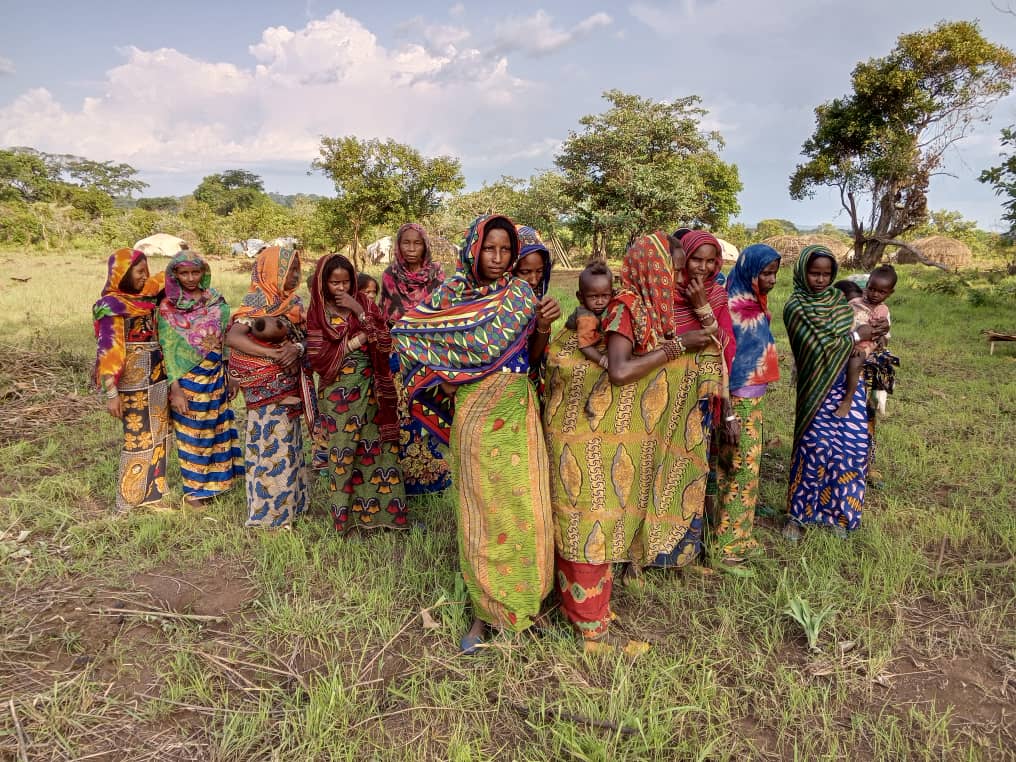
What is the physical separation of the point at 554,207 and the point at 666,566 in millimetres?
21307

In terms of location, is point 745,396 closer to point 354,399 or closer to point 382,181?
point 354,399

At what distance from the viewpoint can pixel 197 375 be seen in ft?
13.1

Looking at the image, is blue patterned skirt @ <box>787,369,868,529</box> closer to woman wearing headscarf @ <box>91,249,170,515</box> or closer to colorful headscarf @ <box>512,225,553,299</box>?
colorful headscarf @ <box>512,225,553,299</box>

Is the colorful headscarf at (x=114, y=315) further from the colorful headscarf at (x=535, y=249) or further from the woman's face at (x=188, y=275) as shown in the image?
the colorful headscarf at (x=535, y=249)

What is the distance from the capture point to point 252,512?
3740 millimetres

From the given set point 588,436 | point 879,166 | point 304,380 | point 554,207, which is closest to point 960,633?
point 588,436

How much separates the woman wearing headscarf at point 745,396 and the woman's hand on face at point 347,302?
2289mm

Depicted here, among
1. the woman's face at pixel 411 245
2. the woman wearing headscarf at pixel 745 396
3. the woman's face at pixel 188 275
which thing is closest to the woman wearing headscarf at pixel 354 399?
the woman's face at pixel 411 245

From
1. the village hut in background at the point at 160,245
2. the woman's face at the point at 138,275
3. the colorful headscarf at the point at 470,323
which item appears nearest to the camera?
the colorful headscarf at the point at 470,323

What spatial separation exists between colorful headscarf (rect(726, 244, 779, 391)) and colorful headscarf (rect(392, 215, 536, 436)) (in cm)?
151

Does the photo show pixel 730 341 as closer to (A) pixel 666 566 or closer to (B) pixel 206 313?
(A) pixel 666 566

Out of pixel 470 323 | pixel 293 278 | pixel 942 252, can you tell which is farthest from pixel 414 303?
pixel 942 252

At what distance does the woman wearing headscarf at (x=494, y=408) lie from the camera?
93.7 inches

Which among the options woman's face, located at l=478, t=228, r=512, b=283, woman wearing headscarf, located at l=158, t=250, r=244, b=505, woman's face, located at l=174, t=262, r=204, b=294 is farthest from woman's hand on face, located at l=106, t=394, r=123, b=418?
→ woman's face, located at l=478, t=228, r=512, b=283
